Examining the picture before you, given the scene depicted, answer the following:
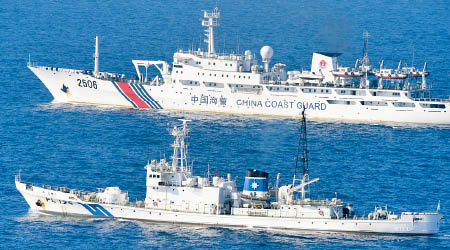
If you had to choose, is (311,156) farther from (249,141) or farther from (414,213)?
(414,213)

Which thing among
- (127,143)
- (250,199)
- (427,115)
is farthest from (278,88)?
(250,199)

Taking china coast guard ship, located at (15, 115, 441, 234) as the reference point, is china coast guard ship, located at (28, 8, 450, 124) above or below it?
above

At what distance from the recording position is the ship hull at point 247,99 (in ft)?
543

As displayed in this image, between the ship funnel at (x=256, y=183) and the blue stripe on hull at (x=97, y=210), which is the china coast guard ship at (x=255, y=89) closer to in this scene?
the ship funnel at (x=256, y=183)

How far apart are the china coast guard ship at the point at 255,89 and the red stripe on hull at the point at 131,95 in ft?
0.39

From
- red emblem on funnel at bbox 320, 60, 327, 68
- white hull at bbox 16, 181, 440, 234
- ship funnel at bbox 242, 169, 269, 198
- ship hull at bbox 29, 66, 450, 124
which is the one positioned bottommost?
white hull at bbox 16, 181, 440, 234

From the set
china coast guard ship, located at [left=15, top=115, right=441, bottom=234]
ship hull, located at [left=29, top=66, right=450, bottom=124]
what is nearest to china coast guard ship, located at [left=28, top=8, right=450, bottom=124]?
ship hull, located at [left=29, top=66, right=450, bottom=124]

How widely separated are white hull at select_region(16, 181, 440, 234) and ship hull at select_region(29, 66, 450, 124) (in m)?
51.5

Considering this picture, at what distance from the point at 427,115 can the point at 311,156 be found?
26.4 meters

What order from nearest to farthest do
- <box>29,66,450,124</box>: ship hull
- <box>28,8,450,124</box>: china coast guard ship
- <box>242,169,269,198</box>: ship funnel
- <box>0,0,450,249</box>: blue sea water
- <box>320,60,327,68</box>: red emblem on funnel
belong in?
<box>0,0,450,249</box>: blue sea water < <box>242,169,269,198</box>: ship funnel < <box>29,66,450,124</box>: ship hull < <box>28,8,450,124</box>: china coast guard ship < <box>320,60,327,68</box>: red emblem on funnel

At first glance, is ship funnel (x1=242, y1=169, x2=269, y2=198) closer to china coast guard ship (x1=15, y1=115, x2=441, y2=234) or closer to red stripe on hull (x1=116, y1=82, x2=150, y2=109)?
china coast guard ship (x1=15, y1=115, x2=441, y2=234)

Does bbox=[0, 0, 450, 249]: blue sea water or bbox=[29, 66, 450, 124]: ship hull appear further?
bbox=[29, 66, 450, 124]: ship hull

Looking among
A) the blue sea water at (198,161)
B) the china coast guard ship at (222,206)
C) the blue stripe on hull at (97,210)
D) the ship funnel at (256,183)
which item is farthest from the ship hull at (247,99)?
the blue stripe on hull at (97,210)

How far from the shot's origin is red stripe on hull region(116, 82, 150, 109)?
170m
